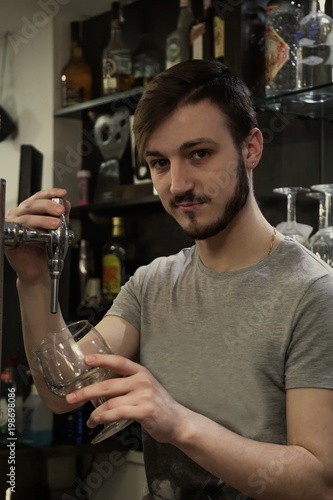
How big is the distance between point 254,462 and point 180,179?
1.62ft

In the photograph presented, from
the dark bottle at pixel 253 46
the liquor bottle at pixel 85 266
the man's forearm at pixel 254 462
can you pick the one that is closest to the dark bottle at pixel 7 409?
the liquor bottle at pixel 85 266

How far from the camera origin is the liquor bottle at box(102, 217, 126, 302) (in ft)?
10.1

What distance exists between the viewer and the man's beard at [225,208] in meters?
1.47

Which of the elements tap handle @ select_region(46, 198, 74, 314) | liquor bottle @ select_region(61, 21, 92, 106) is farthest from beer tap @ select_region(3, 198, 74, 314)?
liquor bottle @ select_region(61, 21, 92, 106)

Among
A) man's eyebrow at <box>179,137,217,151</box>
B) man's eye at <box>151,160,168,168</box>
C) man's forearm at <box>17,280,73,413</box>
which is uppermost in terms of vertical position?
man's eyebrow at <box>179,137,217,151</box>

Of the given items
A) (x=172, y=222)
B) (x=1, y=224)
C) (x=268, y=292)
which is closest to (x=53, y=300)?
(x=1, y=224)

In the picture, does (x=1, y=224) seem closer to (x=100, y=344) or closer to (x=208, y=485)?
(x=100, y=344)

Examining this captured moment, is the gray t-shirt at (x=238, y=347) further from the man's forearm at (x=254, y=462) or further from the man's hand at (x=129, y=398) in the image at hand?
the man's hand at (x=129, y=398)

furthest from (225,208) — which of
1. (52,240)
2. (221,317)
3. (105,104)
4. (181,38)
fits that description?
(105,104)

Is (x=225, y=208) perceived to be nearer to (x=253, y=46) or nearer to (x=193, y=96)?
(x=193, y=96)

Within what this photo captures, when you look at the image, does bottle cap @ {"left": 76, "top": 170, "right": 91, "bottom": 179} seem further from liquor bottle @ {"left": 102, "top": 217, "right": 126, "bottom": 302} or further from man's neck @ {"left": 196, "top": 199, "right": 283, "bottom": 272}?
man's neck @ {"left": 196, "top": 199, "right": 283, "bottom": 272}

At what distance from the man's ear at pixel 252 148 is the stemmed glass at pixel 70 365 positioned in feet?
1.81

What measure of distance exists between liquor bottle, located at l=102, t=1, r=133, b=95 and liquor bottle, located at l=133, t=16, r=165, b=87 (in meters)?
0.03

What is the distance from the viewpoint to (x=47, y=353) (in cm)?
115
